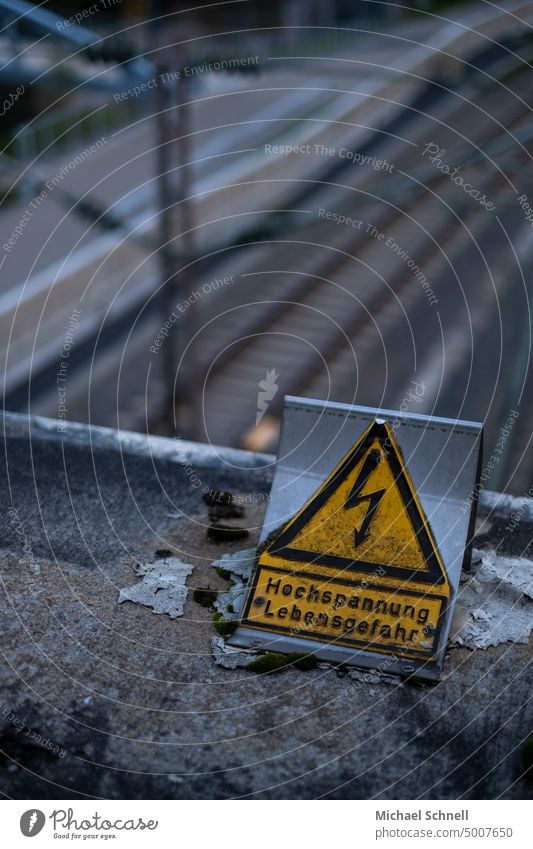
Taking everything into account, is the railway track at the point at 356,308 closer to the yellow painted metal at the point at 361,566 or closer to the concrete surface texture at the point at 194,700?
the concrete surface texture at the point at 194,700

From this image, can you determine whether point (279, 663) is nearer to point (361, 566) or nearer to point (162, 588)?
point (361, 566)

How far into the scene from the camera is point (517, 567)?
14.9 feet

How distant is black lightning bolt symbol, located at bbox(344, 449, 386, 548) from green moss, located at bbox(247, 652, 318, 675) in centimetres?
52

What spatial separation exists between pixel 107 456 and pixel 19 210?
11330mm

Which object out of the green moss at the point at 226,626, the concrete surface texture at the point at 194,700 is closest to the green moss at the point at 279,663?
the concrete surface texture at the point at 194,700

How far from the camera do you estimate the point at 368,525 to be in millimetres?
4137

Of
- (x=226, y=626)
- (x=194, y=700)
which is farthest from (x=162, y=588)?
(x=194, y=700)

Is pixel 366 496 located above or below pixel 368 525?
above

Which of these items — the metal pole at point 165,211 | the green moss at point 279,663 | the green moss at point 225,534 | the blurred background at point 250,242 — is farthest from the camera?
the blurred background at point 250,242

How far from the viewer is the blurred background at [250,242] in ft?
40.5

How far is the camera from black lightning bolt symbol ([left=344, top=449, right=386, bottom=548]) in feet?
13.6

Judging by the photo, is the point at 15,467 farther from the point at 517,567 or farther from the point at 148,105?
the point at 148,105

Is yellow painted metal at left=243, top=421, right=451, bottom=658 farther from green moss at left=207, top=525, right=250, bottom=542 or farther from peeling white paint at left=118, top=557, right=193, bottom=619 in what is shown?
green moss at left=207, top=525, right=250, bottom=542

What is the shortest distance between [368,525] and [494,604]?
693 mm
